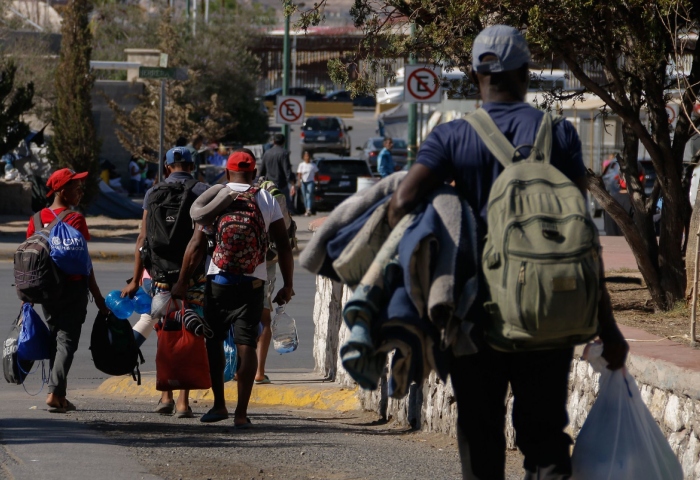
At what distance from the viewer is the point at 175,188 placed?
24.2 feet

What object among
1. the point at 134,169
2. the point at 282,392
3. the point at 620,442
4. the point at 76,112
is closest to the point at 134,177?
the point at 134,169

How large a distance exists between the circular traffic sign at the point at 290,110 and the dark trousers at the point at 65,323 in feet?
54.8

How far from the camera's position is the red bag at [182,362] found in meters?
7.13

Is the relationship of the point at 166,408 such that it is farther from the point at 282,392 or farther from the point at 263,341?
the point at 263,341

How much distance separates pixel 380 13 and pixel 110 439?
190 inches

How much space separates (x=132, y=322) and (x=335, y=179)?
17.3 meters

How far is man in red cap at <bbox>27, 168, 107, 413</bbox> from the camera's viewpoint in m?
7.29

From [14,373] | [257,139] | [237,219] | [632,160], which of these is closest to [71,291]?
[14,373]

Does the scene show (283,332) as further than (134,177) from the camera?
No

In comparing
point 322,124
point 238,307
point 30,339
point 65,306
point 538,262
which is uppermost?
point 538,262

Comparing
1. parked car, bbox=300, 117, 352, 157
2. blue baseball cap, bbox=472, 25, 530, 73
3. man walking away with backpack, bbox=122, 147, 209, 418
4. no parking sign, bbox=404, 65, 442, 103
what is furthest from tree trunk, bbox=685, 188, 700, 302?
parked car, bbox=300, 117, 352, 157

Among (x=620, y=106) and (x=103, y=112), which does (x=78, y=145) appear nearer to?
(x=103, y=112)

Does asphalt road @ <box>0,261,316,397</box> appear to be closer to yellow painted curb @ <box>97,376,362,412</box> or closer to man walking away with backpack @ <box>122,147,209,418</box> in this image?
yellow painted curb @ <box>97,376,362,412</box>

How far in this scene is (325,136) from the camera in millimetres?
48656
